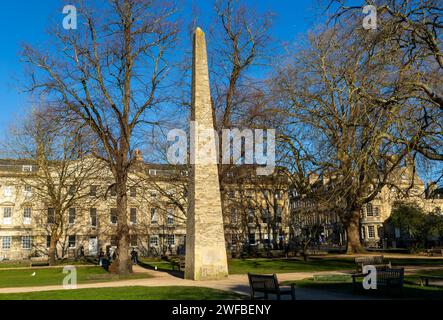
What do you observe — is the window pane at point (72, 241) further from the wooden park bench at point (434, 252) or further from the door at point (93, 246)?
the wooden park bench at point (434, 252)

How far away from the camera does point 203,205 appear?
20219 mm

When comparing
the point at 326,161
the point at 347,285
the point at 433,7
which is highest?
the point at 433,7

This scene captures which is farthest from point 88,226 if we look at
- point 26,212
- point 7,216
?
point 7,216

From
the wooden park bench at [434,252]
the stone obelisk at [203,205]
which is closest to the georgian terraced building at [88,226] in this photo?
the wooden park bench at [434,252]

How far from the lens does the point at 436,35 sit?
592 inches

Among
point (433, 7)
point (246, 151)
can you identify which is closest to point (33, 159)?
point (246, 151)

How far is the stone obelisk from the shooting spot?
19.9 m

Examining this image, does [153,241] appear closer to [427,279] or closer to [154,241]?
[154,241]

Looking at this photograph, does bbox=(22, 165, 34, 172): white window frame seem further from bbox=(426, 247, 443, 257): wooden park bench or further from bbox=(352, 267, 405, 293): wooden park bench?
bbox=(352, 267, 405, 293): wooden park bench

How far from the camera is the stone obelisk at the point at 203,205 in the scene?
1991cm
